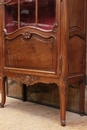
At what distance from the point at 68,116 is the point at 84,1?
100 cm

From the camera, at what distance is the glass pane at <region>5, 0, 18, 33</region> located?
173 centimetres

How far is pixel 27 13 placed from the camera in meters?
1.70

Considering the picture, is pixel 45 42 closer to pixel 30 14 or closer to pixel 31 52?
pixel 31 52

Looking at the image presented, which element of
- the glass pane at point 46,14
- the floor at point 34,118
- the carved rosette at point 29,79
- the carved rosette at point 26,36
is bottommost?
the floor at point 34,118

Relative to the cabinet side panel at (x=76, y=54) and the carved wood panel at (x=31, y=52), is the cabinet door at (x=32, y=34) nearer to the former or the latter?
A: the carved wood panel at (x=31, y=52)

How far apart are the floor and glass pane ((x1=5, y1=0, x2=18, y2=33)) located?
768mm

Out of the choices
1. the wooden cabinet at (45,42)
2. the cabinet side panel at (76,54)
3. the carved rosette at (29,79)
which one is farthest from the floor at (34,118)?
the cabinet side panel at (76,54)

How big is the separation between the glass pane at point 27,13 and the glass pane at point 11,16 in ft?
0.22

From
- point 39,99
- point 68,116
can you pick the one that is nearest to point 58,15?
point 68,116

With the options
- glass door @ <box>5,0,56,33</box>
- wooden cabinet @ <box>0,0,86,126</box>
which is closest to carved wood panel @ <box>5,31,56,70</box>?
wooden cabinet @ <box>0,0,86,126</box>

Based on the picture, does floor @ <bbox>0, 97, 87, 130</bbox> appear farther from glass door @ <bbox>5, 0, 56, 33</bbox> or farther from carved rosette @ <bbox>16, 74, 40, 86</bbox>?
glass door @ <bbox>5, 0, 56, 33</bbox>

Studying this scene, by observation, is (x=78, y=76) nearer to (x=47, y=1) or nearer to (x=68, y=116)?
(x=68, y=116)

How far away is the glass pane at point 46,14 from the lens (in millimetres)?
1529

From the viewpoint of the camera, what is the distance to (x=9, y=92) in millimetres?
2342
